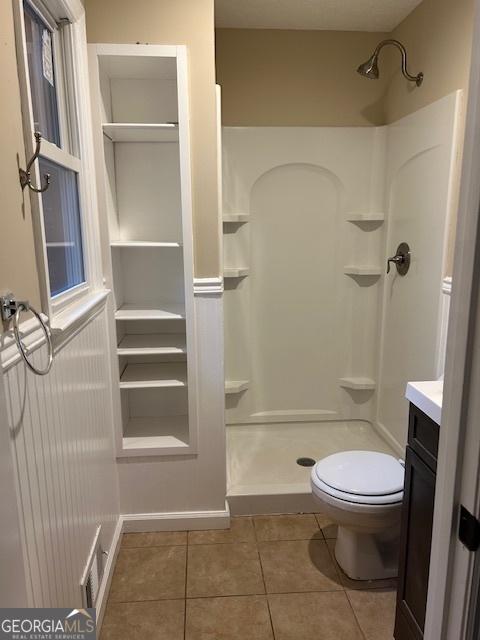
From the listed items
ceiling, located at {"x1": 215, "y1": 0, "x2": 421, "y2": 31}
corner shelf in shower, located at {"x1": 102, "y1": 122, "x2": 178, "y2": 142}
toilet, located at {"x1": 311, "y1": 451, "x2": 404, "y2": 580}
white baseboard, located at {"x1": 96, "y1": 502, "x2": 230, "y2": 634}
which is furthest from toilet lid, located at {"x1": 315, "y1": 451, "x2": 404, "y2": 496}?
ceiling, located at {"x1": 215, "y1": 0, "x2": 421, "y2": 31}

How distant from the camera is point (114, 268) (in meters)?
2.13

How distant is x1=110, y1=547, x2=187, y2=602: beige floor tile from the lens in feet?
6.05

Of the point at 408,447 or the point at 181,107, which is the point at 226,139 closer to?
the point at 181,107

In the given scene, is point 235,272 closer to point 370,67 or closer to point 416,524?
point 370,67

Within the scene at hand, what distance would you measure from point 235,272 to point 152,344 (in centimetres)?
83

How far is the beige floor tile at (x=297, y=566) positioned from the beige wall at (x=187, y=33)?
67.0 inches

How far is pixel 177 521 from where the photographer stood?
223 cm

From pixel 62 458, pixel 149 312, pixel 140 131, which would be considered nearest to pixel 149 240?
pixel 149 312

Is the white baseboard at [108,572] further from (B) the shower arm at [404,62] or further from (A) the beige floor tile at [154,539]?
(B) the shower arm at [404,62]

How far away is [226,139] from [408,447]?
2.03 m

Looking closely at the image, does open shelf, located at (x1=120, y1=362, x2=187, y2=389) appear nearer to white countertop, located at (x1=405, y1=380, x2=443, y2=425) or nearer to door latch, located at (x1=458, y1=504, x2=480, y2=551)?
white countertop, located at (x1=405, y1=380, x2=443, y2=425)

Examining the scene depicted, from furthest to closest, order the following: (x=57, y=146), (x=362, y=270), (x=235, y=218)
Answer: (x=362, y=270)
(x=235, y=218)
(x=57, y=146)

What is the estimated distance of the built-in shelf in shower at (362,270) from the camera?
2898 millimetres

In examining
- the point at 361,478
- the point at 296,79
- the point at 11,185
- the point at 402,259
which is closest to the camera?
the point at 11,185
